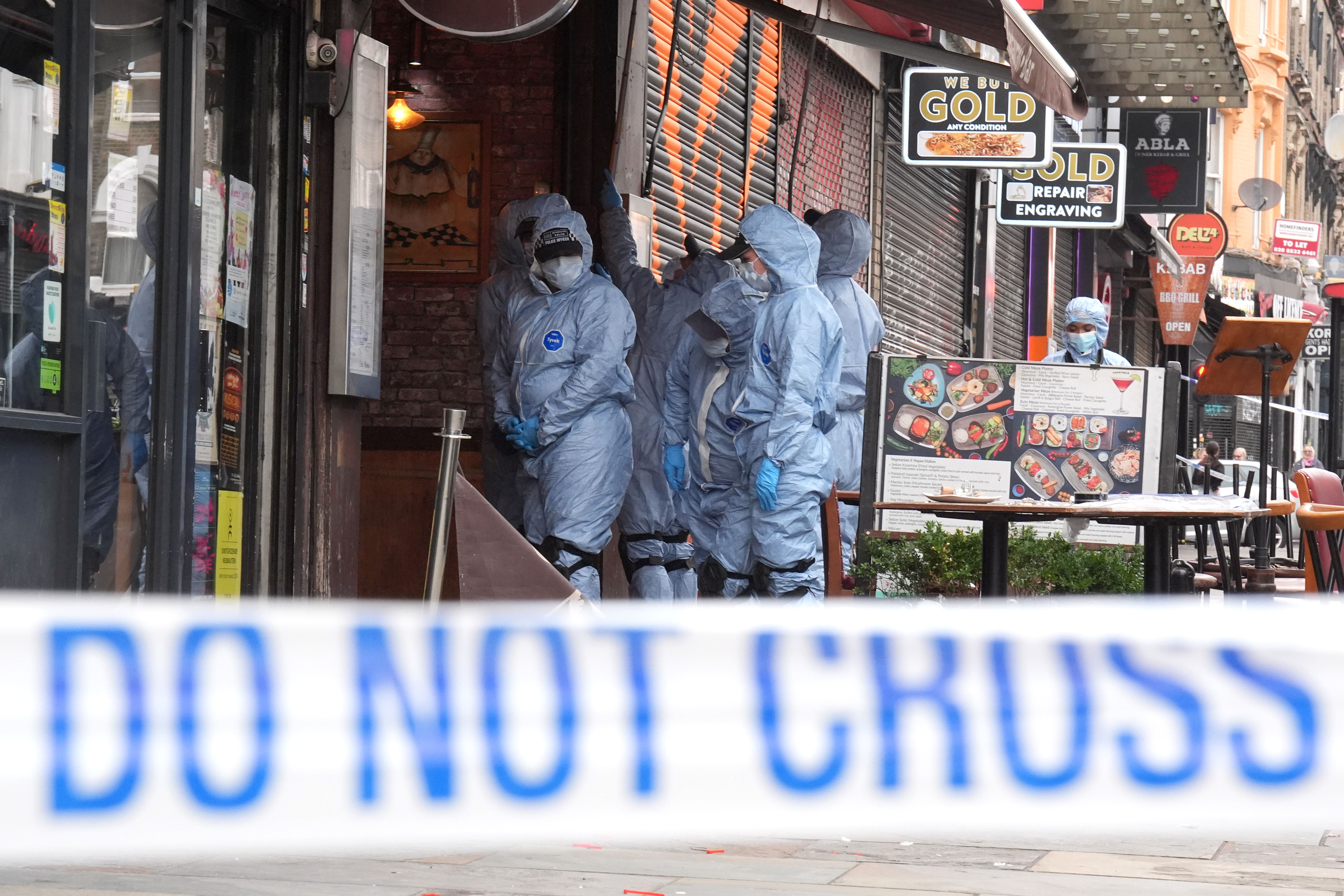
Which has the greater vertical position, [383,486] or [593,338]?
[593,338]

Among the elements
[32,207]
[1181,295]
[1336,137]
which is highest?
[1336,137]

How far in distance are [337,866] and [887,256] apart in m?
11.0

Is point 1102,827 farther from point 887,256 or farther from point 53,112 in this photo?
point 887,256

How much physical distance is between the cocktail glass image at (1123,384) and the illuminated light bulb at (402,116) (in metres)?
4.36

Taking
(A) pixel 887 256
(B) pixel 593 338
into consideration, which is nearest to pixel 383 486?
(B) pixel 593 338

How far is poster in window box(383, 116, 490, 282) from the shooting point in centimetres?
1019

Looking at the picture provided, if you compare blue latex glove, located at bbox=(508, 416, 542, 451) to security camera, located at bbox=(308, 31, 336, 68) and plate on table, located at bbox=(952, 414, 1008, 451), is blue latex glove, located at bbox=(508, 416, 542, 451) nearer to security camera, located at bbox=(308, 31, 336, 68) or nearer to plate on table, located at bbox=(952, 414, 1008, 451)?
plate on table, located at bbox=(952, 414, 1008, 451)

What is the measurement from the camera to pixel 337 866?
4473 mm

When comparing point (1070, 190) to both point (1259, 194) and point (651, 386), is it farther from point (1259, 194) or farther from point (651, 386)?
point (1259, 194)

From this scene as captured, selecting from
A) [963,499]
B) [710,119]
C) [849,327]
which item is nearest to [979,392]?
[963,499]

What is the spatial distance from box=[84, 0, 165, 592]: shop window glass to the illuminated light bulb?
4189 millimetres

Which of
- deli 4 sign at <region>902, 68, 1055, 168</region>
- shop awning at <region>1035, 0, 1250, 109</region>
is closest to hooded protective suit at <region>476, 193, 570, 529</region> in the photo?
deli 4 sign at <region>902, 68, 1055, 168</region>

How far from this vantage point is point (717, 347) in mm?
8555

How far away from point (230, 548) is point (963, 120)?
7113 millimetres
